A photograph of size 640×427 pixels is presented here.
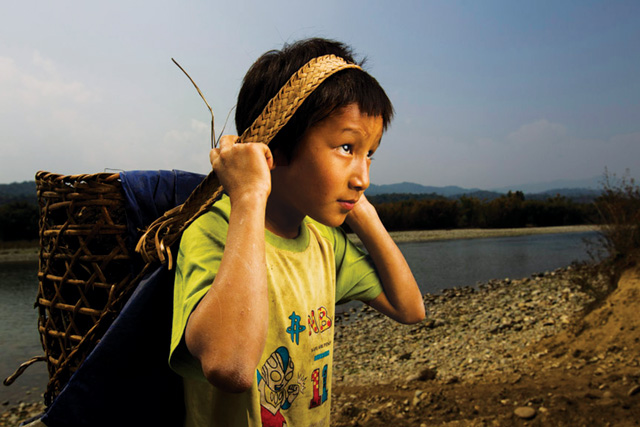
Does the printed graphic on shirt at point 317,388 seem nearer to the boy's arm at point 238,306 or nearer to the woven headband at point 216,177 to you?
the boy's arm at point 238,306

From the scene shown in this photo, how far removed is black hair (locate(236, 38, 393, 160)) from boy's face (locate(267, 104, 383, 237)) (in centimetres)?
2

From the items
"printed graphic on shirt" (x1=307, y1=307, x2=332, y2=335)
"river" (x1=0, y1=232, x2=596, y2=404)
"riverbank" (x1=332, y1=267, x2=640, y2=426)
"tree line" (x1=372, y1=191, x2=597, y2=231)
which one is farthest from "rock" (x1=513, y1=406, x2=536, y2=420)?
"tree line" (x1=372, y1=191, x2=597, y2=231)

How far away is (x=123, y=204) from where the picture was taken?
49.2 inches

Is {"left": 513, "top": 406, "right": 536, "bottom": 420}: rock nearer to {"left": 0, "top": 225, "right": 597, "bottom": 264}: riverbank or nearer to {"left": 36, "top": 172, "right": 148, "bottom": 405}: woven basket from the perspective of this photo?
{"left": 36, "top": 172, "right": 148, "bottom": 405}: woven basket

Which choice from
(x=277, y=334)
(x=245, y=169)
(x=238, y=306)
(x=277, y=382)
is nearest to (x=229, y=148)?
(x=245, y=169)

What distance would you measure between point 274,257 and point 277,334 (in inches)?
8.0

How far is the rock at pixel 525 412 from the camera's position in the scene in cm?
363

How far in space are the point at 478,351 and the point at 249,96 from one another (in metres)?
8.19

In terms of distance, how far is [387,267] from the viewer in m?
1.49

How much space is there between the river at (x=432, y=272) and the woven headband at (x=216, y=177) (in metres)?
8.92

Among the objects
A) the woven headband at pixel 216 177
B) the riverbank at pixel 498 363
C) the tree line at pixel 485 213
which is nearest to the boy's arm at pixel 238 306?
the woven headband at pixel 216 177

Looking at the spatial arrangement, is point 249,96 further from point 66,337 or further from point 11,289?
point 11,289

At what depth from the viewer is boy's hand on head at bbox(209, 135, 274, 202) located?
974 millimetres

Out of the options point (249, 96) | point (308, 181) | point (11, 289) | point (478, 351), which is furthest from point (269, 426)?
point (11, 289)
